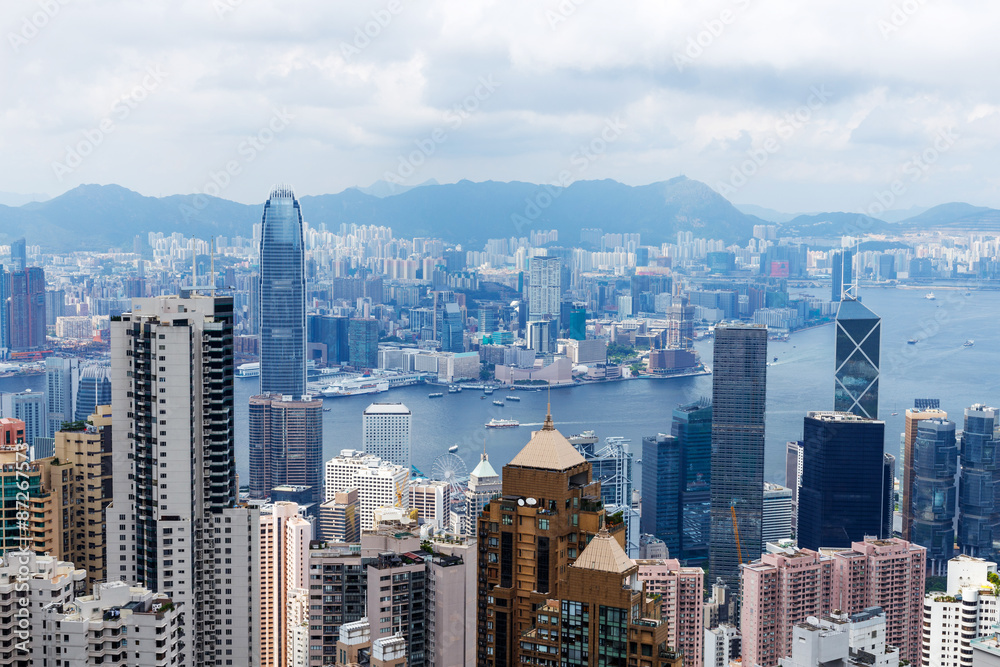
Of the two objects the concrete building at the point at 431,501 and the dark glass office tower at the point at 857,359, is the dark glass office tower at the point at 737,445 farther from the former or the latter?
the concrete building at the point at 431,501

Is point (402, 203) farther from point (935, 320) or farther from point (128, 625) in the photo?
point (128, 625)

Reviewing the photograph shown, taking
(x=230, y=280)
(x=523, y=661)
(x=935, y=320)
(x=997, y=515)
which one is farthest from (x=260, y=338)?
(x=523, y=661)

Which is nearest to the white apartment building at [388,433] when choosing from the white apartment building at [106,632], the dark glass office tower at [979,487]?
the dark glass office tower at [979,487]

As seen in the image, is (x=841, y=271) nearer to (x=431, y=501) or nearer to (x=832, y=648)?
(x=431, y=501)

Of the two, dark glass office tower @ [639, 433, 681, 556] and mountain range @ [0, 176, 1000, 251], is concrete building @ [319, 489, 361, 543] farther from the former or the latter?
mountain range @ [0, 176, 1000, 251]

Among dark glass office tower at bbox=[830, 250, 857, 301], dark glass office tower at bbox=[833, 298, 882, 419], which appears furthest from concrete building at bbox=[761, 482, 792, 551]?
dark glass office tower at bbox=[830, 250, 857, 301]
